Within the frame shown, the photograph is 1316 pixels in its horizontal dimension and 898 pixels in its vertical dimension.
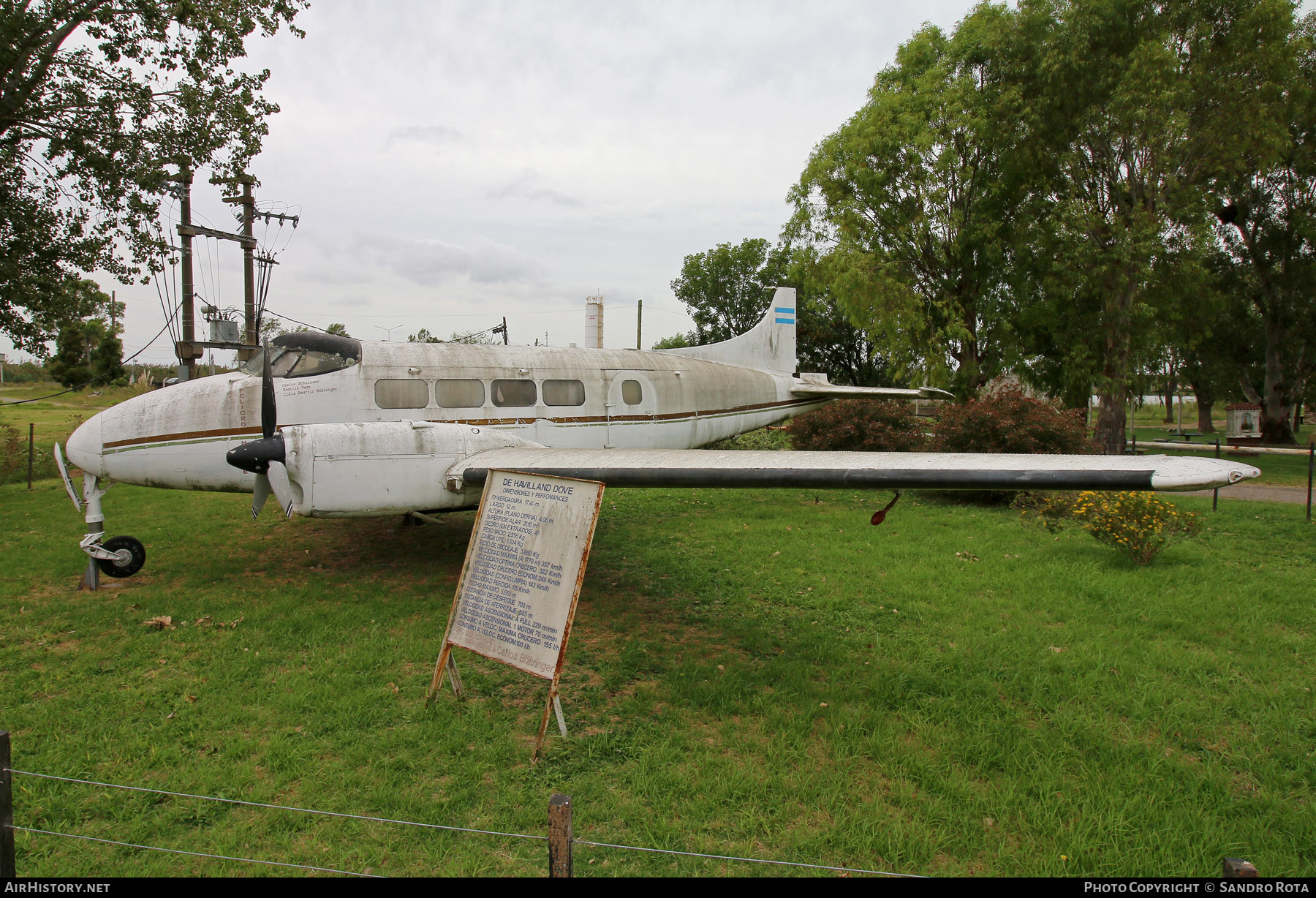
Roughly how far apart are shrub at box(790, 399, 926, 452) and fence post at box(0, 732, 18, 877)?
14.2m

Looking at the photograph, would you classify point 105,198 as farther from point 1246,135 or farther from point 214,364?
point 1246,135

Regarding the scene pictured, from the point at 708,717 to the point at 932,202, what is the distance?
830 inches

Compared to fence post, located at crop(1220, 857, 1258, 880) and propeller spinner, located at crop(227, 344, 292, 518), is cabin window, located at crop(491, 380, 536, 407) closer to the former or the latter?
propeller spinner, located at crop(227, 344, 292, 518)

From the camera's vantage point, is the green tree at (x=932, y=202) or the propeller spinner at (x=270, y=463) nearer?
the propeller spinner at (x=270, y=463)

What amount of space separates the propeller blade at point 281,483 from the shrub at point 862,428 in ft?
38.2

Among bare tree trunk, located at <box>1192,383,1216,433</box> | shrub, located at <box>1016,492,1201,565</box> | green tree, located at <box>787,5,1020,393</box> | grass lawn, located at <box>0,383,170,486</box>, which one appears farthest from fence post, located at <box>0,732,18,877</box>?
bare tree trunk, located at <box>1192,383,1216,433</box>

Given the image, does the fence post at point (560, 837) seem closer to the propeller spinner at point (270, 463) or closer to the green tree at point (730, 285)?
the propeller spinner at point (270, 463)

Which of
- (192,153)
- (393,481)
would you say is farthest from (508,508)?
(192,153)

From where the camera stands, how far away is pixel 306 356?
7.83 metres

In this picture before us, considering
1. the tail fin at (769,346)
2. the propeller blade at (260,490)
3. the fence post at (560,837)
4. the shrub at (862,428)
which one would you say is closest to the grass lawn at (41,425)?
the propeller blade at (260,490)

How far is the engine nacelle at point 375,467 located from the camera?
618cm

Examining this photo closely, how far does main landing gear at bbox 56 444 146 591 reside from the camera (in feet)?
24.1

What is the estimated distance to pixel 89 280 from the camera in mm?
15148

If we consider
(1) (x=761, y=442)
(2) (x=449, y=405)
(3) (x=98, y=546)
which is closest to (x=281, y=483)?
(2) (x=449, y=405)
